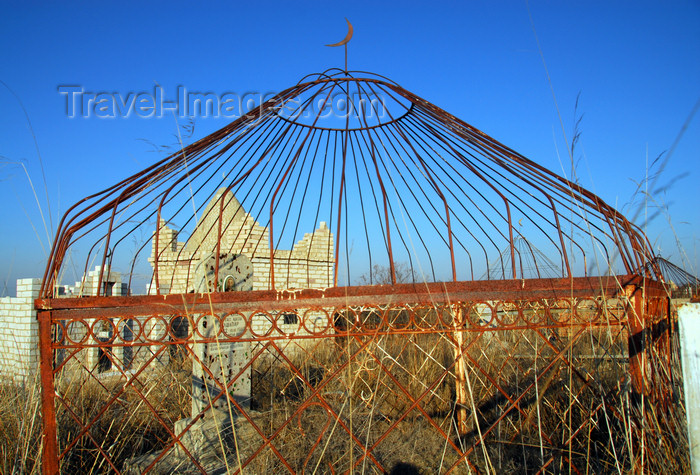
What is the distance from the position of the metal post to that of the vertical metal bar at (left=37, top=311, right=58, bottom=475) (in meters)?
2.30

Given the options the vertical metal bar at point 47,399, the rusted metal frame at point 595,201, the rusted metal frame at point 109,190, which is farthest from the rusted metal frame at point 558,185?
the vertical metal bar at point 47,399

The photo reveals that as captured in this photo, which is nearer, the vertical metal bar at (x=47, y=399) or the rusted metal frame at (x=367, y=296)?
the rusted metal frame at (x=367, y=296)

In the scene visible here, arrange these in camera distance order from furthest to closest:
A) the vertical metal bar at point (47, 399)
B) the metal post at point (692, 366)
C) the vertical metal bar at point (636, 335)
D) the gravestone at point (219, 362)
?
the gravestone at point (219, 362), the vertical metal bar at point (47, 399), the vertical metal bar at point (636, 335), the metal post at point (692, 366)

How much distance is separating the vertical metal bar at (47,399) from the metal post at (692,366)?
2304 millimetres

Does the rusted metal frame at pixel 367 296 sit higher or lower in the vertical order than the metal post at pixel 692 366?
higher

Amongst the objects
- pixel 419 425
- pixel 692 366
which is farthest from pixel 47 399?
pixel 692 366

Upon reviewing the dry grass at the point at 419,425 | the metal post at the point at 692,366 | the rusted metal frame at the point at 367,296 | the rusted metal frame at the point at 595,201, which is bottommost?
the dry grass at the point at 419,425

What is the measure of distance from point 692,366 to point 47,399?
2359 mm

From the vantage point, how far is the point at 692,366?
1.27 m

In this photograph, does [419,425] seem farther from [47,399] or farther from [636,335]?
[47,399]

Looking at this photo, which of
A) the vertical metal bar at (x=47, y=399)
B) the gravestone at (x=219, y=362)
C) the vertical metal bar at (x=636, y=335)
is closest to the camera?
the vertical metal bar at (x=636, y=335)

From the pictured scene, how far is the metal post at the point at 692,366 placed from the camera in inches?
49.6

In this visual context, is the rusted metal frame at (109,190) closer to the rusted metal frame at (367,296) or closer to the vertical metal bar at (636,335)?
the rusted metal frame at (367,296)

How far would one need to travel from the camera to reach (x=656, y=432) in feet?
5.10
